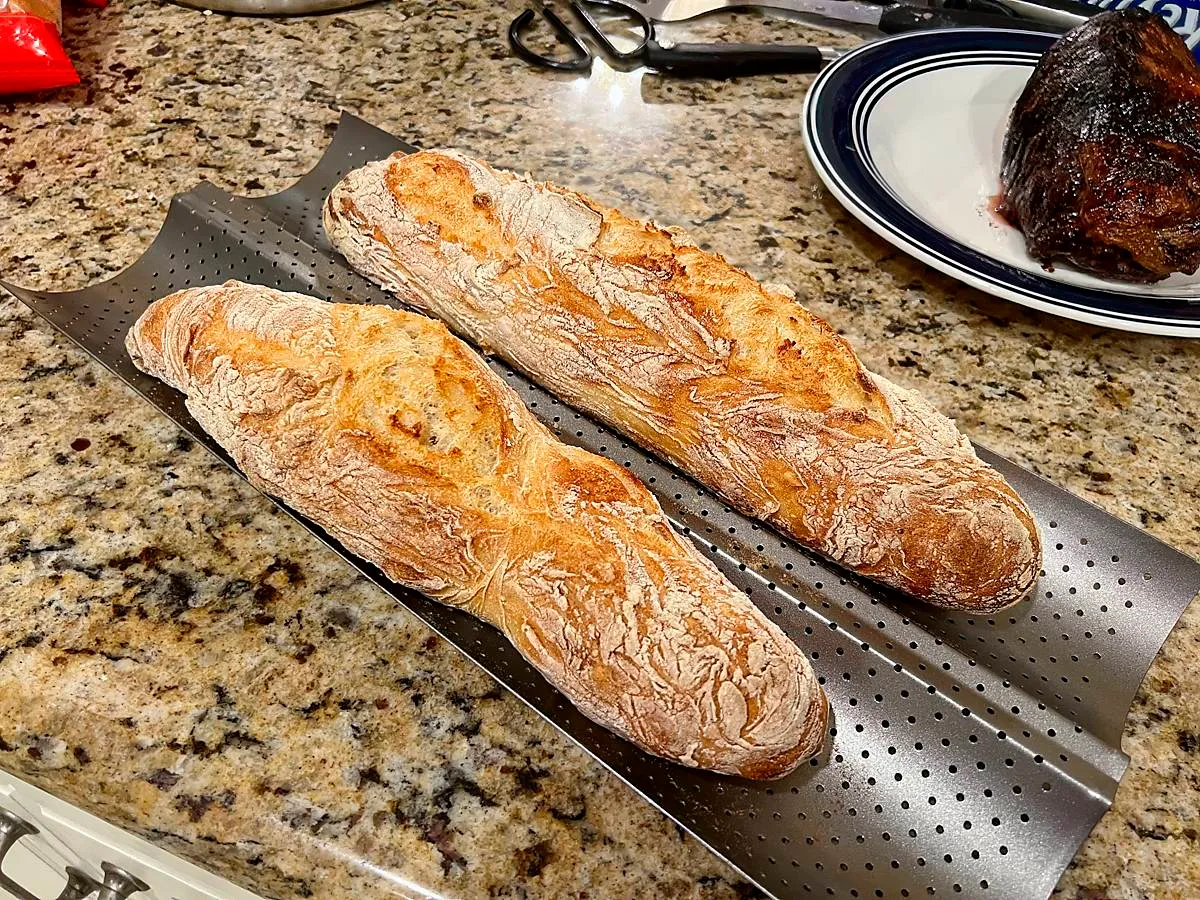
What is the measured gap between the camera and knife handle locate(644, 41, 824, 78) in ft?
5.22

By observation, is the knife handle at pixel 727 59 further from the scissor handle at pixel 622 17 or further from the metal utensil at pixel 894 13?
the metal utensil at pixel 894 13

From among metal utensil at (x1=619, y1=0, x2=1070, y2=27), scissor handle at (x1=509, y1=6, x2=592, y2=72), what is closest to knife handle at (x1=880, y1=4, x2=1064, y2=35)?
metal utensil at (x1=619, y1=0, x2=1070, y2=27)

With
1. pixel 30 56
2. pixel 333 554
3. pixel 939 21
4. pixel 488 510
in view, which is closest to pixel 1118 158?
pixel 939 21

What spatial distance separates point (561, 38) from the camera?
66.7 inches

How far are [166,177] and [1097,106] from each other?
4.20 feet

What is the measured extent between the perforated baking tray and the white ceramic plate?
34 cm

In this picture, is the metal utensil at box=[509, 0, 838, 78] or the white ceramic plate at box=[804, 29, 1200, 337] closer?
the white ceramic plate at box=[804, 29, 1200, 337]

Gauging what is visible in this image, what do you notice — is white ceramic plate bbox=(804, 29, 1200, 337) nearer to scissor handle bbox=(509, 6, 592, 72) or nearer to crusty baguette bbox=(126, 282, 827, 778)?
scissor handle bbox=(509, 6, 592, 72)

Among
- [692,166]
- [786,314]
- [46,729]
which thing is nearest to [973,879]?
[786,314]

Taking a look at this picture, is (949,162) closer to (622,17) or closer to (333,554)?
(622,17)

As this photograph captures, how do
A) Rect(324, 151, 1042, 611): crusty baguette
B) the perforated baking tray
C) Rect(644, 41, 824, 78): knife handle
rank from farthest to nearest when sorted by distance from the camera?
Rect(644, 41, 824, 78): knife handle < Rect(324, 151, 1042, 611): crusty baguette < the perforated baking tray

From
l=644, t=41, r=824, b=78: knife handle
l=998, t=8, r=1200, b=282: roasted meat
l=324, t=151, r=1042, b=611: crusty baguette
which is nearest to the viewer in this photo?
l=324, t=151, r=1042, b=611: crusty baguette

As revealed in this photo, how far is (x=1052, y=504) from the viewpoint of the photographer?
921 mm

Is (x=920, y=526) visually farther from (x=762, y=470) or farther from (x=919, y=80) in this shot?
(x=919, y=80)
